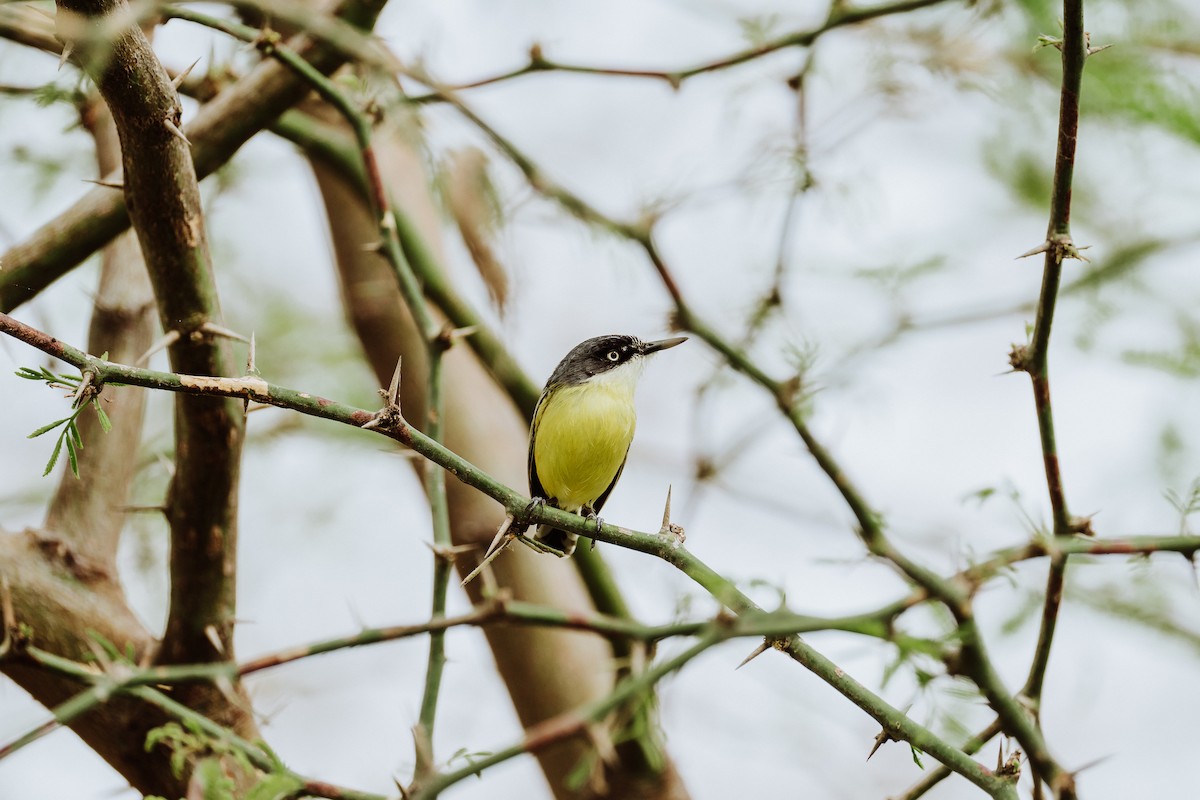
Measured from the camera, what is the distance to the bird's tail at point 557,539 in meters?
4.55

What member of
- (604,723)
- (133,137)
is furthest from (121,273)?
(604,723)

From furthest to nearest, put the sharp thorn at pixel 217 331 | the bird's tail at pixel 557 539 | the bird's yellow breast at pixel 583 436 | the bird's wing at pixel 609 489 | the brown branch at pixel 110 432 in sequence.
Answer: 1. the bird's wing at pixel 609 489
2. the bird's yellow breast at pixel 583 436
3. the bird's tail at pixel 557 539
4. the brown branch at pixel 110 432
5. the sharp thorn at pixel 217 331

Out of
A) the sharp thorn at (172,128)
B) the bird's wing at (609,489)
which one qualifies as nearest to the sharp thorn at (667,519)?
the sharp thorn at (172,128)

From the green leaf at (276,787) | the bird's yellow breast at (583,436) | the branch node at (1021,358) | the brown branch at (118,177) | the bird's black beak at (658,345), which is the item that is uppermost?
the bird's black beak at (658,345)

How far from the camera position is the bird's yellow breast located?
16.6 feet

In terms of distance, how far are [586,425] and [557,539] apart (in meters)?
0.52

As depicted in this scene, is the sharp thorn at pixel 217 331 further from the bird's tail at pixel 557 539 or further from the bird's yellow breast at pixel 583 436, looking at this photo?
the bird's yellow breast at pixel 583 436

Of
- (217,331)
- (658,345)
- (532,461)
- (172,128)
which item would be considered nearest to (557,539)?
(532,461)

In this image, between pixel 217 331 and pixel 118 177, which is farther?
pixel 118 177

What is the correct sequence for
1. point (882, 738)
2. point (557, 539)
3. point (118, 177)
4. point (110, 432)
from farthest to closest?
point (557, 539)
point (110, 432)
point (118, 177)
point (882, 738)

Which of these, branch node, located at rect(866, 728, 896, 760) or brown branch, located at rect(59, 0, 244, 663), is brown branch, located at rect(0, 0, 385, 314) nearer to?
brown branch, located at rect(59, 0, 244, 663)

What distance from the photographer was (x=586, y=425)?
5.03 meters

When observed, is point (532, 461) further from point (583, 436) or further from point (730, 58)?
point (730, 58)

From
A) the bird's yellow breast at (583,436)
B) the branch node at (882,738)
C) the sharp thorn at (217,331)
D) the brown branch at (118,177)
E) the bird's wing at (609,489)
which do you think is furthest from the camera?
the bird's wing at (609,489)
